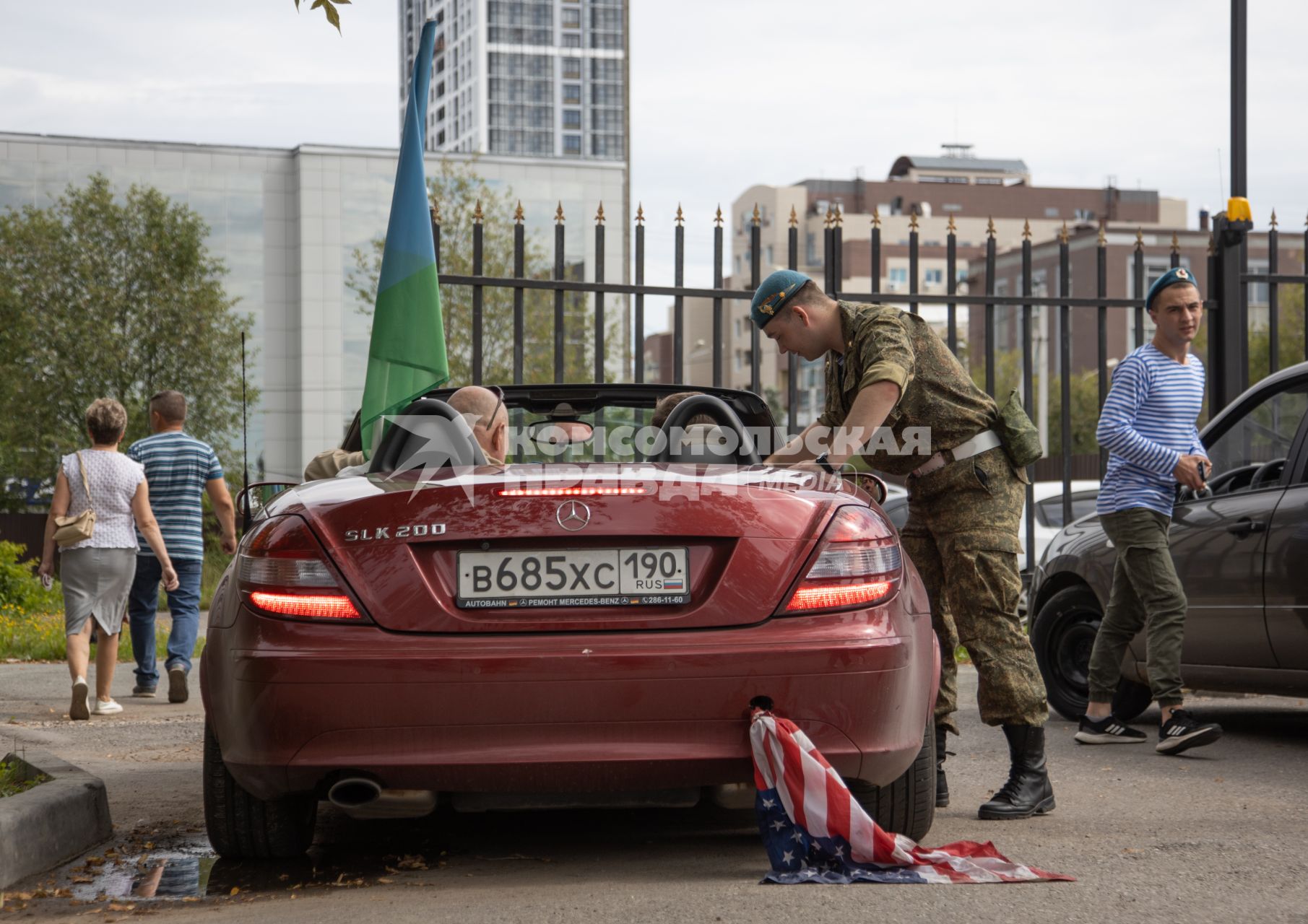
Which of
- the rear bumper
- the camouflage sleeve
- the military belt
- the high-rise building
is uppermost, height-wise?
the high-rise building

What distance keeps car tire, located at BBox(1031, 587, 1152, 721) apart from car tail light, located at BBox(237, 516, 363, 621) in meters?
4.74

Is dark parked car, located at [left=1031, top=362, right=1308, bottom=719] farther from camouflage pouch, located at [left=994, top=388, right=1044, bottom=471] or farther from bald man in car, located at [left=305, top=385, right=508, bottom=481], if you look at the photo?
bald man in car, located at [left=305, top=385, right=508, bottom=481]

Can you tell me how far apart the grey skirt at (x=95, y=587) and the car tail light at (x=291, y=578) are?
188 inches

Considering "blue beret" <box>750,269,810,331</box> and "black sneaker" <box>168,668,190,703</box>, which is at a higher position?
"blue beret" <box>750,269,810,331</box>

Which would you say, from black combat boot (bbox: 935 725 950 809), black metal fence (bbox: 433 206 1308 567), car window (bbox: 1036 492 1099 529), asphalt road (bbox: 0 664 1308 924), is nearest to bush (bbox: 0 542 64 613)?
black metal fence (bbox: 433 206 1308 567)

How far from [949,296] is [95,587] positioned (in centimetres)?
506

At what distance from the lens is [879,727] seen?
157 inches

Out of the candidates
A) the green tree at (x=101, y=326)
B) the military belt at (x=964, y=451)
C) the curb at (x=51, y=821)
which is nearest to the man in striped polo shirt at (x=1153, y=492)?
the military belt at (x=964, y=451)

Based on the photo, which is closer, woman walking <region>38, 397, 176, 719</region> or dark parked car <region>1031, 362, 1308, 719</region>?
dark parked car <region>1031, 362, 1308, 719</region>

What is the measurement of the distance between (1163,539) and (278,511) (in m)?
4.10

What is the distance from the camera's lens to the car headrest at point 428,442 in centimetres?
442

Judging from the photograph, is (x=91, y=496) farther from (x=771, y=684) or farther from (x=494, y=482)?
(x=771, y=684)

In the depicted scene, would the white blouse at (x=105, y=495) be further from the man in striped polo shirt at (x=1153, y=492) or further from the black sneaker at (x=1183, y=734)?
the black sneaker at (x=1183, y=734)

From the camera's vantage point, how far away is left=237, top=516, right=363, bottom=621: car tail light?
12.8 feet
